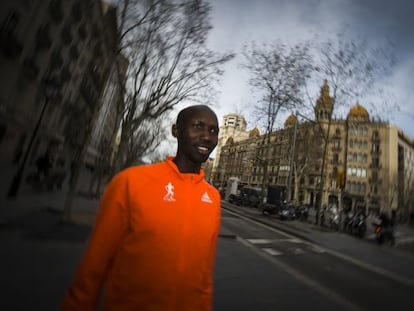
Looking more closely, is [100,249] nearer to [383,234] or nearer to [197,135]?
[197,135]

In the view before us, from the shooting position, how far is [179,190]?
143cm

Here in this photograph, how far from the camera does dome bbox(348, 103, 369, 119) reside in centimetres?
1727

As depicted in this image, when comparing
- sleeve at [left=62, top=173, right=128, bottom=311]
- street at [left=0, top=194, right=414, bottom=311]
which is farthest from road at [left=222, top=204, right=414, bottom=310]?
sleeve at [left=62, top=173, right=128, bottom=311]

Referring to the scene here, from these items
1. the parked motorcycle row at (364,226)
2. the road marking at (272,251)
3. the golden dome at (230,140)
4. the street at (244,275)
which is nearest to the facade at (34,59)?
the street at (244,275)

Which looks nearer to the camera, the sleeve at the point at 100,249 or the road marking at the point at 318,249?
the sleeve at the point at 100,249

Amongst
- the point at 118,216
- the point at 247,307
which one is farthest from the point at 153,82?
the point at 118,216

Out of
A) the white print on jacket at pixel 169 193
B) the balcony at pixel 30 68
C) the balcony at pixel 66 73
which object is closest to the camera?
the white print on jacket at pixel 169 193

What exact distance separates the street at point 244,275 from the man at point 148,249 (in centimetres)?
252

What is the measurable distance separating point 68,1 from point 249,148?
1103 inches

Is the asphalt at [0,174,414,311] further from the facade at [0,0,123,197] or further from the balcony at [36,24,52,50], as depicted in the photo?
the balcony at [36,24,52,50]

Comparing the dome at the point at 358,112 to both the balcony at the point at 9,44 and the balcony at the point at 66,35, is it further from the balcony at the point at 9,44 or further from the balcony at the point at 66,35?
the balcony at the point at 66,35

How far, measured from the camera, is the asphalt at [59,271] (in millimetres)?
3145

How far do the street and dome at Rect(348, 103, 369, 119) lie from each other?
12135mm

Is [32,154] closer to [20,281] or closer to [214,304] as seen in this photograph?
[20,281]
